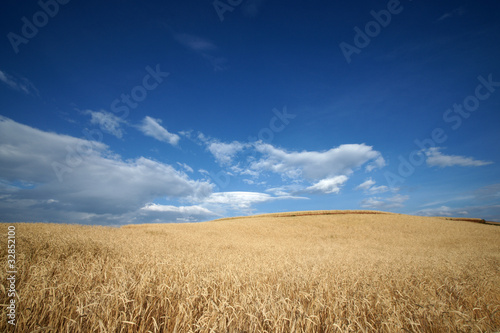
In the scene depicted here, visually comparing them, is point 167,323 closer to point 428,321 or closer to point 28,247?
point 428,321

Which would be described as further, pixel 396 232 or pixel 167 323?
pixel 396 232

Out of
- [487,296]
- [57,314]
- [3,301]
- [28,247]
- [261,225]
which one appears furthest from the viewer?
[261,225]

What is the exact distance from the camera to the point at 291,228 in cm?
3347

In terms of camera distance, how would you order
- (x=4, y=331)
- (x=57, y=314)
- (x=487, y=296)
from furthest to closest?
(x=487, y=296) < (x=57, y=314) < (x=4, y=331)

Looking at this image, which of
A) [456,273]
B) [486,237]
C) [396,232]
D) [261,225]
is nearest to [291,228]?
[261,225]

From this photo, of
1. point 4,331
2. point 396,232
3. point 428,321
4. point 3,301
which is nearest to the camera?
point 4,331

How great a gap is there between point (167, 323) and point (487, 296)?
6659 mm

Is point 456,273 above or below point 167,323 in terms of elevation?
below

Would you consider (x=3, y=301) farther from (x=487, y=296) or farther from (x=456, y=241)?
(x=456, y=241)

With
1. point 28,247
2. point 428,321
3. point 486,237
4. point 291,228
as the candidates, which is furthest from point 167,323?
point 486,237

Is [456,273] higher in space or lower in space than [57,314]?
lower

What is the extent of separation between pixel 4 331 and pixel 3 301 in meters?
0.94

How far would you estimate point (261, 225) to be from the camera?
35.7 meters

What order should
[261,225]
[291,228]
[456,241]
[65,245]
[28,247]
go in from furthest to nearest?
[261,225], [291,228], [456,241], [65,245], [28,247]
